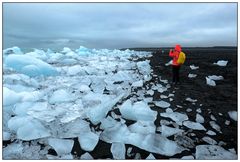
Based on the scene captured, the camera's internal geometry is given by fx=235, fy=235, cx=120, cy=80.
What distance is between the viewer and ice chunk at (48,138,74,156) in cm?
255

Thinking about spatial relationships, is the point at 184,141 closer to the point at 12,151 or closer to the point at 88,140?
the point at 88,140

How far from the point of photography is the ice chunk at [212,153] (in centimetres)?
250

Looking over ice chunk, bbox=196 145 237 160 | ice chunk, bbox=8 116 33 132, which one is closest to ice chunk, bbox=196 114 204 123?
ice chunk, bbox=196 145 237 160

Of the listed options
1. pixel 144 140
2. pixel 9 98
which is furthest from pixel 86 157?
pixel 9 98

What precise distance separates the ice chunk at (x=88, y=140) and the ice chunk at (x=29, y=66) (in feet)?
14.9

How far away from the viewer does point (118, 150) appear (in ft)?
8.48

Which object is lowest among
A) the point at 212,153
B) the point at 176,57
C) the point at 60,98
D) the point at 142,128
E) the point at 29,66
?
the point at 212,153

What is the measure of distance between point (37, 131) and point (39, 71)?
436 cm

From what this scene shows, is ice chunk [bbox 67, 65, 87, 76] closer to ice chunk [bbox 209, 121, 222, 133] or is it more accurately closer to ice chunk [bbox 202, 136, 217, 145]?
ice chunk [bbox 209, 121, 222, 133]

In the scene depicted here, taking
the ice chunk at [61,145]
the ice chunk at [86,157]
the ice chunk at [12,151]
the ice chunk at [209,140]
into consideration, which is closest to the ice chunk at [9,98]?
the ice chunk at [12,151]

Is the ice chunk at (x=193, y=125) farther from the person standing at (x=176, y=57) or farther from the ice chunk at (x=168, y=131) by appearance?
the person standing at (x=176, y=57)

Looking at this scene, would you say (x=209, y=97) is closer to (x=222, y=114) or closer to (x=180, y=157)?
(x=222, y=114)

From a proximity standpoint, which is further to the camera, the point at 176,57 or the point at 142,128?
the point at 176,57

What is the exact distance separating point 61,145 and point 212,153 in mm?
1673
